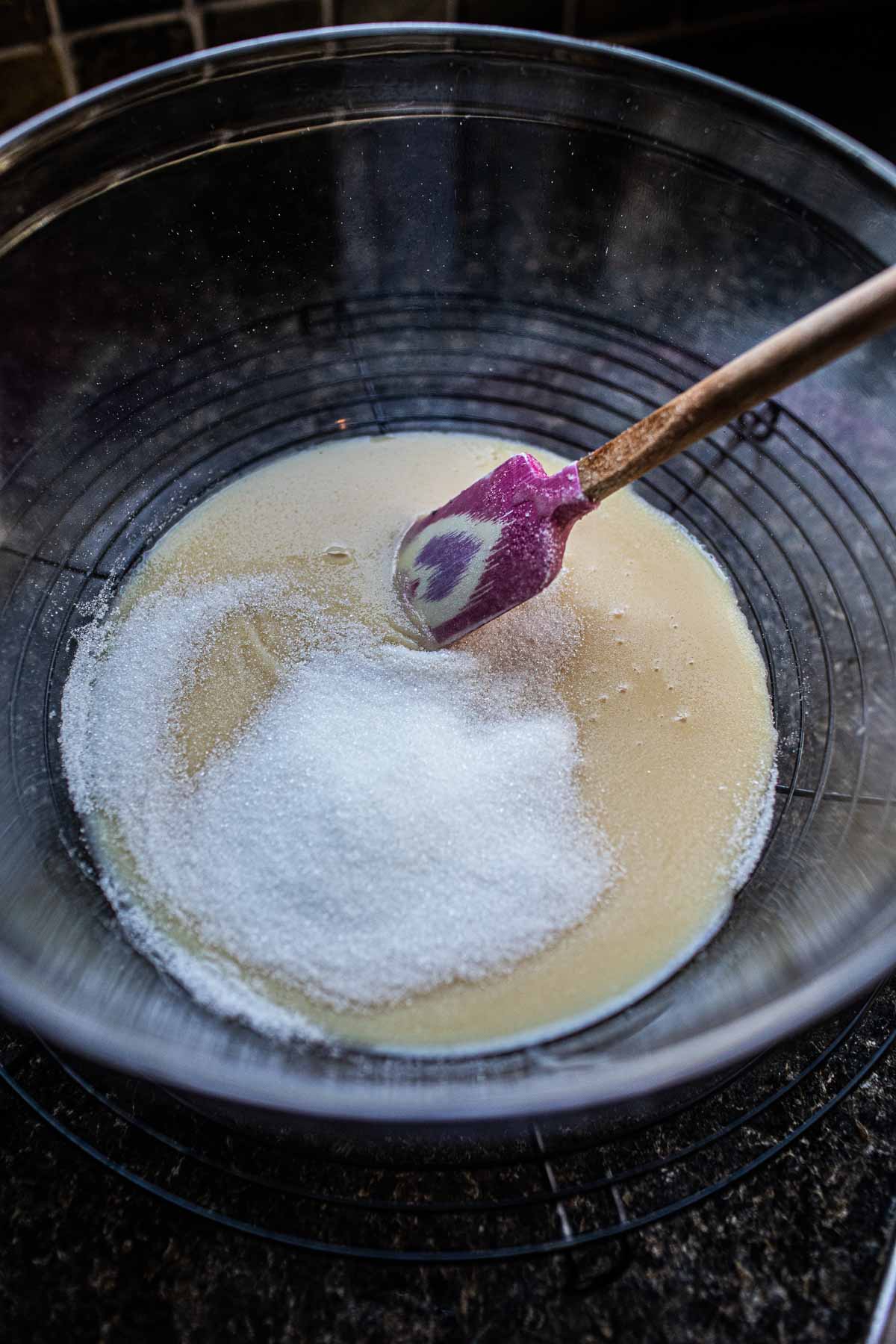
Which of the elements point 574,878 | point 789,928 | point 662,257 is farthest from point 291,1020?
point 662,257

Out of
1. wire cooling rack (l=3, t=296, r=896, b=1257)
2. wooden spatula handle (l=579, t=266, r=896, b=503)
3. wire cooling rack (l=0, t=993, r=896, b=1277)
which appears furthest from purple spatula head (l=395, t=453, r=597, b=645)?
wire cooling rack (l=0, t=993, r=896, b=1277)

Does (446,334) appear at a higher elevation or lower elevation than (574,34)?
lower

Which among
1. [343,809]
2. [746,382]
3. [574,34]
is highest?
[574,34]

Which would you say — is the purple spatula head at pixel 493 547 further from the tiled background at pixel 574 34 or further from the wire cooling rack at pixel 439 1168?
the tiled background at pixel 574 34

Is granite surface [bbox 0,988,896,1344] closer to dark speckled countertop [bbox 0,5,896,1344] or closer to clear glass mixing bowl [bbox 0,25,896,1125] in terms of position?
dark speckled countertop [bbox 0,5,896,1344]

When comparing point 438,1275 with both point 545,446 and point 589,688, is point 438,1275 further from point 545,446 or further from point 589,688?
point 545,446

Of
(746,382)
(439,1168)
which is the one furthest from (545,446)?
(439,1168)
